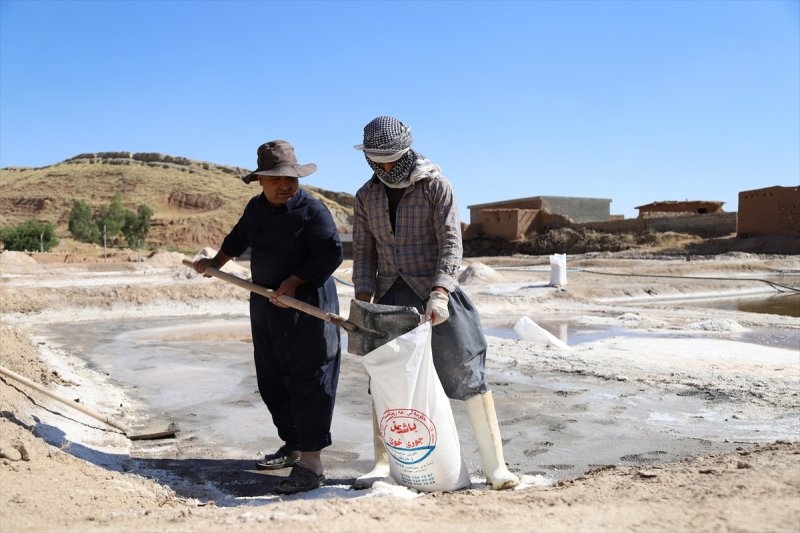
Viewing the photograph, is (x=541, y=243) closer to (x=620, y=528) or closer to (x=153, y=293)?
(x=153, y=293)

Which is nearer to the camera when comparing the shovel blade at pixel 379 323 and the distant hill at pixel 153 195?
the shovel blade at pixel 379 323

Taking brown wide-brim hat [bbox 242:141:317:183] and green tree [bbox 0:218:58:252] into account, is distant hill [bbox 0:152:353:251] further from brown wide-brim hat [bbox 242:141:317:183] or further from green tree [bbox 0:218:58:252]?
brown wide-brim hat [bbox 242:141:317:183]

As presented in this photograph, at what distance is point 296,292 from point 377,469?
991 millimetres

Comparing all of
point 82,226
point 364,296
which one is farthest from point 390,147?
point 82,226

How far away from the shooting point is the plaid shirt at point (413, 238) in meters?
3.13

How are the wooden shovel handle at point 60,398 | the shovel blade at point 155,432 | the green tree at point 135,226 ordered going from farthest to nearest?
the green tree at point 135,226 → the shovel blade at point 155,432 → the wooden shovel handle at point 60,398

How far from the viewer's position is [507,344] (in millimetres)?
8539

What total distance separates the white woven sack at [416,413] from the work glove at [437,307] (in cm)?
5

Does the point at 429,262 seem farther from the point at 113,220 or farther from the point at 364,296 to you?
the point at 113,220

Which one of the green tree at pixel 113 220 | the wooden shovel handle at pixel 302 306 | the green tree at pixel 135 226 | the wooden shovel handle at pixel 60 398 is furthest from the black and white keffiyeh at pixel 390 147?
the green tree at pixel 135 226

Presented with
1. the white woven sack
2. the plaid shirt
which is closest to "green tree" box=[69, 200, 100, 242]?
the plaid shirt

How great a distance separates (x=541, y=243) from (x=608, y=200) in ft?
38.6

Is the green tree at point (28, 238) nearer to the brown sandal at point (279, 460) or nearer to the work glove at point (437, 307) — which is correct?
the brown sandal at point (279, 460)

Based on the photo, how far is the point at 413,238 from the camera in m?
3.24
